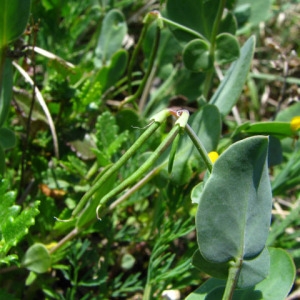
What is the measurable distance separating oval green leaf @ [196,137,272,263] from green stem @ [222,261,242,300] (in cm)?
2

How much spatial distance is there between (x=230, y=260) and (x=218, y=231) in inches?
3.2

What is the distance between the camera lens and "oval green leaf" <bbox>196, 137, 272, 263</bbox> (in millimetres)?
1027

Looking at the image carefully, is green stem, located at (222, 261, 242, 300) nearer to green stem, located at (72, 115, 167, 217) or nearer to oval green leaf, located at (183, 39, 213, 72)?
green stem, located at (72, 115, 167, 217)

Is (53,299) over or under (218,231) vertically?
under

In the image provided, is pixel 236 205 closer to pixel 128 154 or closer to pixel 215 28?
pixel 128 154

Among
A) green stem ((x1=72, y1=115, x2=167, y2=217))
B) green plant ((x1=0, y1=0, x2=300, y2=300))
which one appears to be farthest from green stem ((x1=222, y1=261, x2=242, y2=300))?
green stem ((x1=72, y1=115, x2=167, y2=217))

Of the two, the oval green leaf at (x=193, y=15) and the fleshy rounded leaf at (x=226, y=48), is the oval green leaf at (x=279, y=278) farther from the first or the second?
the oval green leaf at (x=193, y=15)

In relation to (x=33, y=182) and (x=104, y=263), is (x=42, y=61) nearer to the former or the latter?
(x=33, y=182)

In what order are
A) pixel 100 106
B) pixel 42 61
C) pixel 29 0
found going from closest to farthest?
1. pixel 29 0
2. pixel 100 106
3. pixel 42 61

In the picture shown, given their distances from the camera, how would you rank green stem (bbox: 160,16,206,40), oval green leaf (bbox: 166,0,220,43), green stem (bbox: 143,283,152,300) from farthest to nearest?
oval green leaf (bbox: 166,0,220,43)
green stem (bbox: 160,16,206,40)
green stem (bbox: 143,283,152,300)

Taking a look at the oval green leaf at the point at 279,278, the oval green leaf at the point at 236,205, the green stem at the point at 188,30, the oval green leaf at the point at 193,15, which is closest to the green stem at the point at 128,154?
the oval green leaf at the point at 236,205

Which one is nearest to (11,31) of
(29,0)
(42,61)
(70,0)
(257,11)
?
(29,0)

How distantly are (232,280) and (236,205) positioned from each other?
0.52 ft

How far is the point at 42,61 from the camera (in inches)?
81.8
